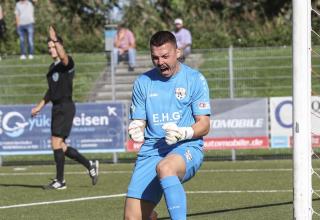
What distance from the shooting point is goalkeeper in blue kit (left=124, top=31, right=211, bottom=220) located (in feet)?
24.2

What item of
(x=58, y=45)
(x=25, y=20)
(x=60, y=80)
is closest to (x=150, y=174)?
(x=58, y=45)

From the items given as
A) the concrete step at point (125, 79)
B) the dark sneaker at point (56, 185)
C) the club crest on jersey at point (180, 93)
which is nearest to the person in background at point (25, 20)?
the concrete step at point (125, 79)

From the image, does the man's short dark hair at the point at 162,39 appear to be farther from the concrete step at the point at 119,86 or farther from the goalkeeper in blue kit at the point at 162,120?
the concrete step at the point at 119,86

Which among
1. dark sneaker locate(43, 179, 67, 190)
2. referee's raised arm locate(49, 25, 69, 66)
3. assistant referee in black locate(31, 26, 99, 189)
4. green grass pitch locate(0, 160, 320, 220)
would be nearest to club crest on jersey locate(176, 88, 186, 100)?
green grass pitch locate(0, 160, 320, 220)

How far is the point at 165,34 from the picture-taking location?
7.41 m

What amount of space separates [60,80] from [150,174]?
252 inches

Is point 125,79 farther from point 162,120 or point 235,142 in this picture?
point 162,120

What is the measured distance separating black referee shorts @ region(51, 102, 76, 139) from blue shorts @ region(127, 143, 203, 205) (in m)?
6.28

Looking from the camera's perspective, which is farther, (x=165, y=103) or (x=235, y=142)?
(x=235, y=142)

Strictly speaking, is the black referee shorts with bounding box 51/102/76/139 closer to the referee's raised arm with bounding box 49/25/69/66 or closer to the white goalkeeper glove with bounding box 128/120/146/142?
the referee's raised arm with bounding box 49/25/69/66

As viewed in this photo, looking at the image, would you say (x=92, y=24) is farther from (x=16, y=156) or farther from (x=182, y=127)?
(x=182, y=127)

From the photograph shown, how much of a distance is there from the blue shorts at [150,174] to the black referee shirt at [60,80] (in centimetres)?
624

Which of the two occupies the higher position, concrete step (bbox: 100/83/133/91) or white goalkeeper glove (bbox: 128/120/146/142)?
concrete step (bbox: 100/83/133/91)

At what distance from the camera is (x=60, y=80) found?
13602mm
